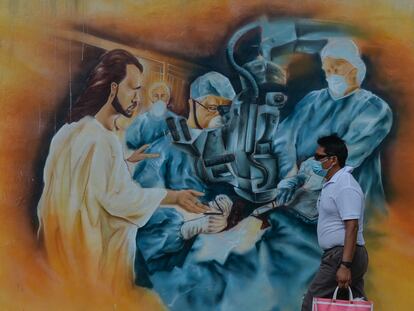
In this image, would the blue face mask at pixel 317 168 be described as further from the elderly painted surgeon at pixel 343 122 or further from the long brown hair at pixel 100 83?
the long brown hair at pixel 100 83

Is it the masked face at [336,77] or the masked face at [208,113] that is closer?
the masked face at [336,77]

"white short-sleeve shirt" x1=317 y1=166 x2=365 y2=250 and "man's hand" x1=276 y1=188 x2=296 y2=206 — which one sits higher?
"white short-sleeve shirt" x1=317 y1=166 x2=365 y2=250

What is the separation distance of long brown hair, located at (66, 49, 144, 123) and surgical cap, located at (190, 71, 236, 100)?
0.56m

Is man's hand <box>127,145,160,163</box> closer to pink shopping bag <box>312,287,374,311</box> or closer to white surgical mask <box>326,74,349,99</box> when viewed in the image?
white surgical mask <box>326,74,349,99</box>

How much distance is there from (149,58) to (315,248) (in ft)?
6.15

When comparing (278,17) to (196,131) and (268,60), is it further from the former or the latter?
(196,131)

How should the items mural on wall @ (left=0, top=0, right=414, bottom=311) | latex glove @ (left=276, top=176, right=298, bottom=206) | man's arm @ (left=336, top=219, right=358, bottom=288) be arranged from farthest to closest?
latex glove @ (left=276, top=176, right=298, bottom=206) → mural on wall @ (left=0, top=0, right=414, bottom=311) → man's arm @ (left=336, top=219, right=358, bottom=288)

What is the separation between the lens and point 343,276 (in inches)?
231

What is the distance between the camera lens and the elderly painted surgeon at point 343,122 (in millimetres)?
6980

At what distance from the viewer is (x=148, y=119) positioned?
23.8 ft

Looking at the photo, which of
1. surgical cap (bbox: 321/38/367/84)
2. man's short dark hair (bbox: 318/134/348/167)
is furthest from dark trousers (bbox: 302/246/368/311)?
surgical cap (bbox: 321/38/367/84)

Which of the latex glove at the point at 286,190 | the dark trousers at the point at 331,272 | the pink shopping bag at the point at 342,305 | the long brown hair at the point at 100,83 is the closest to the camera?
the pink shopping bag at the point at 342,305

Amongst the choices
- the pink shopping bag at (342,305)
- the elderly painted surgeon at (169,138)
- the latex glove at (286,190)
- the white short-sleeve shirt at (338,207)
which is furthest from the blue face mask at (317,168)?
the pink shopping bag at (342,305)

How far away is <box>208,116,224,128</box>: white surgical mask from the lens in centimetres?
719
